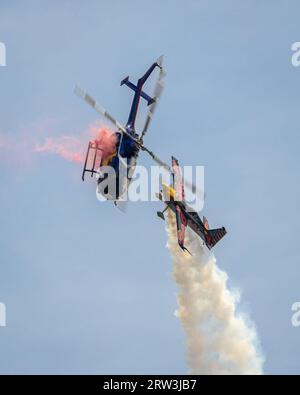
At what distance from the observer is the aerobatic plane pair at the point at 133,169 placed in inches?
4582

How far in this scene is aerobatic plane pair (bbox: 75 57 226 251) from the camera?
116m

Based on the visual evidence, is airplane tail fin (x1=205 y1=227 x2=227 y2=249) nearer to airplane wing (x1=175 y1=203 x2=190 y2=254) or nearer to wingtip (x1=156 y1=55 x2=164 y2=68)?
airplane wing (x1=175 y1=203 x2=190 y2=254)

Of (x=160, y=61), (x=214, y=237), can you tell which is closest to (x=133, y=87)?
(x=160, y=61)

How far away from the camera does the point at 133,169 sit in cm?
11819

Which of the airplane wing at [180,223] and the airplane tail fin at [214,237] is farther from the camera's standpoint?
the airplane tail fin at [214,237]

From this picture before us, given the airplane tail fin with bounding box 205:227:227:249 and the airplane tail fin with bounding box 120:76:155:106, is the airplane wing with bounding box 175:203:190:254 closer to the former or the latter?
the airplane tail fin with bounding box 205:227:227:249

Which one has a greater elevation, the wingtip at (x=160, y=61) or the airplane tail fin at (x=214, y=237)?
the wingtip at (x=160, y=61)

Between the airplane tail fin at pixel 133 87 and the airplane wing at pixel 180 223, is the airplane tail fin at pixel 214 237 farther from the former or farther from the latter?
the airplane tail fin at pixel 133 87

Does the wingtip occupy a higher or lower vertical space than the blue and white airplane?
higher

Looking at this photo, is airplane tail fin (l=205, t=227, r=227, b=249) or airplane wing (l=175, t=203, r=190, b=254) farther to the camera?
airplane tail fin (l=205, t=227, r=227, b=249)

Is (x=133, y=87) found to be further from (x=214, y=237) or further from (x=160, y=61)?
(x=214, y=237)
